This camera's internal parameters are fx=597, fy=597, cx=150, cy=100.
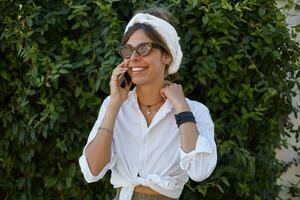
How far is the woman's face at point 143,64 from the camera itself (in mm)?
2490

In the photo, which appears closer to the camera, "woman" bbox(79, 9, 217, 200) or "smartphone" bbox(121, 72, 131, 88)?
"woman" bbox(79, 9, 217, 200)

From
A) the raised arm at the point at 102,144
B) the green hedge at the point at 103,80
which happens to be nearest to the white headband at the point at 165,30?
the raised arm at the point at 102,144

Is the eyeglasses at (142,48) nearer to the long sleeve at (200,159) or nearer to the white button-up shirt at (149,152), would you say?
the white button-up shirt at (149,152)

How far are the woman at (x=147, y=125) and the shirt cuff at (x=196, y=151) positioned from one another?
0.01m

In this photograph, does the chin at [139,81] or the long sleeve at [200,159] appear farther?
the chin at [139,81]

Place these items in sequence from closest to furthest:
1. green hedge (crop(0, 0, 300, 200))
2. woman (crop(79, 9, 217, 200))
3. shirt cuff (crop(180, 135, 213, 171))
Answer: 1. shirt cuff (crop(180, 135, 213, 171))
2. woman (crop(79, 9, 217, 200))
3. green hedge (crop(0, 0, 300, 200))

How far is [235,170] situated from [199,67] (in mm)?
663

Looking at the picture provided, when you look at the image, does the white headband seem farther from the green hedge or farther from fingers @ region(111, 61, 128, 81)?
the green hedge

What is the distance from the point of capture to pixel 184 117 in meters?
2.45

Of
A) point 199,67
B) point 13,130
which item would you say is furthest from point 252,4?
point 13,130

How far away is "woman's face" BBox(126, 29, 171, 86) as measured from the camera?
2490mm

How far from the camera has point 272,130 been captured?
3.89 m

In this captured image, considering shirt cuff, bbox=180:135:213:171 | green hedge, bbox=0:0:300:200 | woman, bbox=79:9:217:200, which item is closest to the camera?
shirt cuff, bbox=180:135:213:171

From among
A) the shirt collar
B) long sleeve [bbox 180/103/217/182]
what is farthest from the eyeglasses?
long sleeve [bbox 180/103/217/182]
